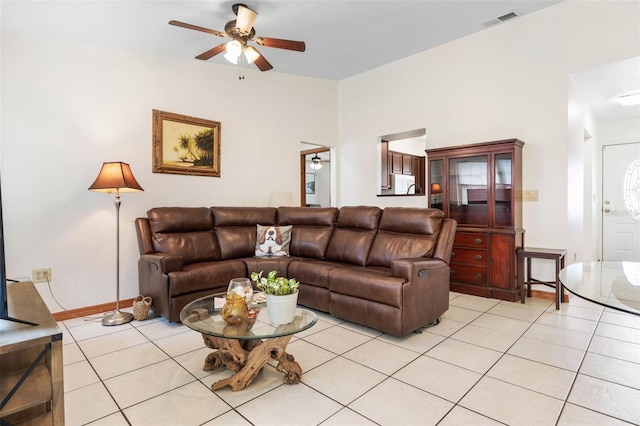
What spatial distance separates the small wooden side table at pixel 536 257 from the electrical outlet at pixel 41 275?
459 cm

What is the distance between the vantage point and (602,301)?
1.39 meters

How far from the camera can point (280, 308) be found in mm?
1914

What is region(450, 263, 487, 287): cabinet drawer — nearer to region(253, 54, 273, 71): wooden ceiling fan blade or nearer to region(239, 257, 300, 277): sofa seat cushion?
region(239, 257, 300, 277): sofa seat cushion

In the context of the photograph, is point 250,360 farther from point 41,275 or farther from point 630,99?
point 630,99

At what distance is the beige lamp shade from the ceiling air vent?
405 centimetres

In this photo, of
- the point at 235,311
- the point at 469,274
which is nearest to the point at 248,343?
the point at 235,311

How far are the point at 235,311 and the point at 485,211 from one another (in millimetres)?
3102

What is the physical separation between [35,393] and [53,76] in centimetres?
318

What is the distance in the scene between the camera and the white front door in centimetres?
514

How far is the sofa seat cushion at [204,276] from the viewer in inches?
112

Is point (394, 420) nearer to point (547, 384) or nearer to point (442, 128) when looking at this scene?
point (547, 384)

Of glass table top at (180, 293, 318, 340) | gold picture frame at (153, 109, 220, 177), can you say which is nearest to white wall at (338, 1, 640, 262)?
gold picture frame at (153, 109, 220, 177)

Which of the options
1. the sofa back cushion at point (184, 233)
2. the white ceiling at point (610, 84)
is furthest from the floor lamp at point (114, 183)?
the white ceiling at point (610, 84)

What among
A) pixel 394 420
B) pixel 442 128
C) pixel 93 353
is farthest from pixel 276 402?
pixel 442 128
